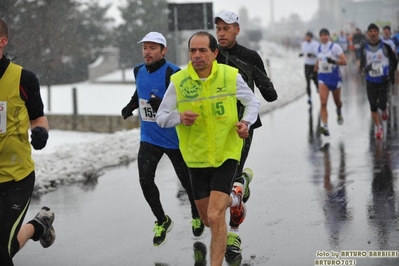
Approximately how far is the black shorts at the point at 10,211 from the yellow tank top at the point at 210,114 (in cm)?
132

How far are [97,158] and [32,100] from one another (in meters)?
7.08

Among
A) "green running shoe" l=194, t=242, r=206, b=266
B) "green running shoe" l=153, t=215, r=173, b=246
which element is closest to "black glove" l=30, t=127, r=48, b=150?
"green running shoe" l=194, t=242, r=206, b=266

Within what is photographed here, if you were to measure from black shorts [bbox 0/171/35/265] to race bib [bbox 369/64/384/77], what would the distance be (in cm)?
859

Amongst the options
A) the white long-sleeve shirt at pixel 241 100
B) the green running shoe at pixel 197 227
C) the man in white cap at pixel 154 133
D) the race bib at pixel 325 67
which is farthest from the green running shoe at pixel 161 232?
the race bib at pixel 325 67

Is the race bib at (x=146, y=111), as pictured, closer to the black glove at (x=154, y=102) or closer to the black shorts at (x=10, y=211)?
the black glove at (x=154, y=102)

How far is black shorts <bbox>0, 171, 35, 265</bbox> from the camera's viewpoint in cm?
523

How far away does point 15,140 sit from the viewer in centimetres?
534

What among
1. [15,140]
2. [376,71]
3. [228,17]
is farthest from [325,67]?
[15,140]

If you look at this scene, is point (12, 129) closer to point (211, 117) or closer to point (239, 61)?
point (211, 117)

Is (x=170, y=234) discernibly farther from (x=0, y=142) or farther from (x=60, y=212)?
(x=0, y=142)

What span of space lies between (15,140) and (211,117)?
145 cm

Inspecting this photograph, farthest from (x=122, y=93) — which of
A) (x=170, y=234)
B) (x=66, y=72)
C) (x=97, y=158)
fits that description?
(x=170, y=234)

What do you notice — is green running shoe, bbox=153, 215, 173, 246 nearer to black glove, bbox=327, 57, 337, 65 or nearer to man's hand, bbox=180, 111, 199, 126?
man's hand, bbox=180, 111, 199, 126

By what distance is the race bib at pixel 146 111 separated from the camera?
7.21m
